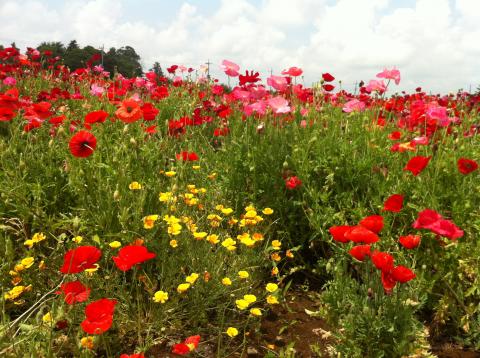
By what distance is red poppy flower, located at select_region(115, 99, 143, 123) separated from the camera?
7.80 feet

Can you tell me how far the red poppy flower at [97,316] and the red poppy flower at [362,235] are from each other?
88 centimetres

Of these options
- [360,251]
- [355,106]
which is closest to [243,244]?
[360,251]

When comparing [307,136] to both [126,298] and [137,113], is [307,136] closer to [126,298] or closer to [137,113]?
[137,113]

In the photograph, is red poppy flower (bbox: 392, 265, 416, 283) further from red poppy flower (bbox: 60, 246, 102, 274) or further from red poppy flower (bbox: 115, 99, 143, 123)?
red poppy flower (bbox: 115, 99, 143, 123)

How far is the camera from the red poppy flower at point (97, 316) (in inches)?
51.8

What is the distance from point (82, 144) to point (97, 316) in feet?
3.11

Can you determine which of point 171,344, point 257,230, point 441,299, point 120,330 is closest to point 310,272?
point 257,230

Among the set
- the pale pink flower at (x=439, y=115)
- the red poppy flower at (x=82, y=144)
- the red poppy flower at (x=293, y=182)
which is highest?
the pale pink flower at (x=439, y=115)

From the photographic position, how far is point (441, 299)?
2.08 meters

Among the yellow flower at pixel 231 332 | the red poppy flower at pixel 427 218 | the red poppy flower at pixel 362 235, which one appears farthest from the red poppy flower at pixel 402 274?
the yellow flower at pixel 231 332

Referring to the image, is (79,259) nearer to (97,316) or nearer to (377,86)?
(97,316)

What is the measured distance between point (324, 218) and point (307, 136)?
71 cm

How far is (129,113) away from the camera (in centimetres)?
241

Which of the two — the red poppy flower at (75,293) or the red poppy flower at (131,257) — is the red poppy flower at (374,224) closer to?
the red poppy flower at (131,257)
